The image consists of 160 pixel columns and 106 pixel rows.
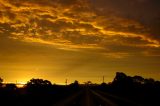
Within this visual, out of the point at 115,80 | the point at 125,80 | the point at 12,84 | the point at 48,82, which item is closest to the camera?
the point at 12,84

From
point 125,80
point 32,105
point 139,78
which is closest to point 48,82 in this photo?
point 125,80

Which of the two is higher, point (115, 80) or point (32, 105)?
point (115, 80)

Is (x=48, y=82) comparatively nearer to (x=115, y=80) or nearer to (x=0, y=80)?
(x=115, y=80)

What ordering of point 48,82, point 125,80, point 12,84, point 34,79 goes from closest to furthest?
point 12,84 < point 34,79 < point 48,82 < point 125,80

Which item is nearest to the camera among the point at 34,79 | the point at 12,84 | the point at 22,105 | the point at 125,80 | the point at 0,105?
the point at 0,105

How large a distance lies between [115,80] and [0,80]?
350 feet

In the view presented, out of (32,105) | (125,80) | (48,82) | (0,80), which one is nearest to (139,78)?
(125,80)

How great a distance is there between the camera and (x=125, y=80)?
162125mm

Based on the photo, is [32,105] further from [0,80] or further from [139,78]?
[139,78]

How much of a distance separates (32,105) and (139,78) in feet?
486

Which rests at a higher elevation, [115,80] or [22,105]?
[115,80]

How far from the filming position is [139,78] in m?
179

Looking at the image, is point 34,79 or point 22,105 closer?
point 22,105

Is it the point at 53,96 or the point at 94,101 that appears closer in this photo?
the point at 94,101
